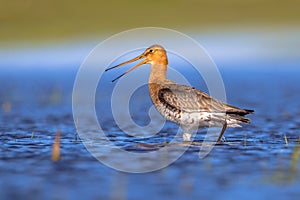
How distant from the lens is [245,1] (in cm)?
2839

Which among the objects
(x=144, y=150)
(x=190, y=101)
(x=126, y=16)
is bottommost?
(x=144, y=150)

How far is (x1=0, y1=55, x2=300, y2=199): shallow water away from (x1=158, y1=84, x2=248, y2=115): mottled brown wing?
1.40ft

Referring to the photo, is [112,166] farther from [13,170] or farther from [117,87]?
[117,87]

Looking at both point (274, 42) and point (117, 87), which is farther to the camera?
point (274, 42)

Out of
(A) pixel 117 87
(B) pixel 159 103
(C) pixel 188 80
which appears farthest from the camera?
(C) pixel 188 80

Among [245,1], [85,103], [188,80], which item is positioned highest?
[245,1]

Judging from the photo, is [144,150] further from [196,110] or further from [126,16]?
[126,16]

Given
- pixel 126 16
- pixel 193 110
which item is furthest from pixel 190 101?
pixel 126 16

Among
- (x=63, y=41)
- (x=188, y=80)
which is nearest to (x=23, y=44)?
(x=63, y=41)

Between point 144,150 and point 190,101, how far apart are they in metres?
1.24

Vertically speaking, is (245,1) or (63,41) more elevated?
(245,1)

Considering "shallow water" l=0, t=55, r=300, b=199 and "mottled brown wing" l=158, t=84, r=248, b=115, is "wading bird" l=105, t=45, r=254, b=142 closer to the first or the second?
"mottled brown wing" l=158, t=84, r=248, b=115

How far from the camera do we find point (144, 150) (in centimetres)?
848

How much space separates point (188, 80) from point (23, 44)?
787cm
